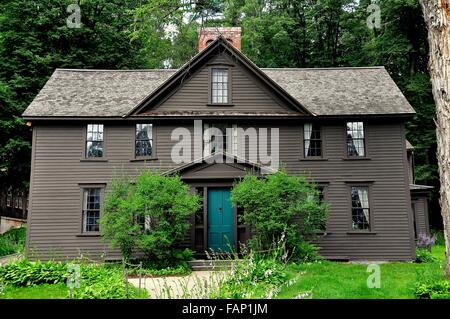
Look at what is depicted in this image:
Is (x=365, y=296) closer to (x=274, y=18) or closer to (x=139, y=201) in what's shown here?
(x=139, y=201)

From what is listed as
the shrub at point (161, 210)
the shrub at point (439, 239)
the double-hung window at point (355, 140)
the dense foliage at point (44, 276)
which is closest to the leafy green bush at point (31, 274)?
the dense foliage at point (44, 276)

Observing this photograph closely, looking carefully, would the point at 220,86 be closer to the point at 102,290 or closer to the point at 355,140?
the point at 355,140

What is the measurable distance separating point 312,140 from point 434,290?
373 inches

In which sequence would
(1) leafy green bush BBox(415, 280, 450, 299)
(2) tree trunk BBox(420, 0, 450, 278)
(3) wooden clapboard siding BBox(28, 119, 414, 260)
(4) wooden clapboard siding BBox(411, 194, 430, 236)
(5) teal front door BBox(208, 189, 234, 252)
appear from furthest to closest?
(4) wooden clapboard siding BBox(411, 194, 430, 236) < (3) wooden clapboard siding BBox(28, 119, 414, 260) < (5) teal front door BBox(208, 189, 234, 252) < (2) tree trunk BBox(420, 0, 450, 278) < (1) leafy green bush BBox(415, 280, 450, 299)

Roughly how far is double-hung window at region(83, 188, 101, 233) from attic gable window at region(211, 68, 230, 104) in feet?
20.5

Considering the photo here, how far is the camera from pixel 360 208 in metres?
15.7

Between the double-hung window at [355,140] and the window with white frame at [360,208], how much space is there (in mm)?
1507

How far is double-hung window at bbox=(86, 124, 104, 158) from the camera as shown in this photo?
16016mm

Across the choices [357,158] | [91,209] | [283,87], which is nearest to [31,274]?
[91,209]

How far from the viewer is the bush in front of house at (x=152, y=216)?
42.7 ft

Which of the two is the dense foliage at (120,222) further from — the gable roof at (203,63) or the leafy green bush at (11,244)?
the leafy green bush at (11,244)

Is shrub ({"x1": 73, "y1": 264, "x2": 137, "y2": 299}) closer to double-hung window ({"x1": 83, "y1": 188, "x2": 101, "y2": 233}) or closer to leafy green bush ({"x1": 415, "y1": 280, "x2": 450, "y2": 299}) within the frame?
leafy green bush ({"x1": 415, "y1": 280, "x2": 450, "y2": 299})

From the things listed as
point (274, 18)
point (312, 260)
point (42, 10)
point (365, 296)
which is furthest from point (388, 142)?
point (42, 10)

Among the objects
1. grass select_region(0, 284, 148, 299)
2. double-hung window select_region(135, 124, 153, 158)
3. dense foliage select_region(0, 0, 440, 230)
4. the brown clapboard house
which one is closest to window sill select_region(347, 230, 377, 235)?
the brown clapboard house
